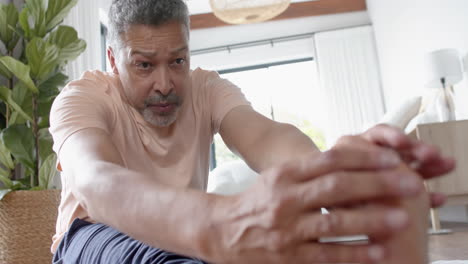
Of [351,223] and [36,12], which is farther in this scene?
[36,12]

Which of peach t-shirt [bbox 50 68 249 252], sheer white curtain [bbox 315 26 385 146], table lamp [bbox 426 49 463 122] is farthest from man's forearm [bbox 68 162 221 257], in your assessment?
sheer white curtain [bbox 315 26 385 146]

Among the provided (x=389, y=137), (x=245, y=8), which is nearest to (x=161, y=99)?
(x=389, y=137)

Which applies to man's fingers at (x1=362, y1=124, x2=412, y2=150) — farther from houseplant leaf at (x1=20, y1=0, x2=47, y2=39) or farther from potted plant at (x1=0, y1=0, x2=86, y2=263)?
houseplant leaf at (x1=20, y1=0, x2=47, y2=39)

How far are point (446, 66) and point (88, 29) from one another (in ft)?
9.35

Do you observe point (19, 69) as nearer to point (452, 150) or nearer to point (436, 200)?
point (436, 200)

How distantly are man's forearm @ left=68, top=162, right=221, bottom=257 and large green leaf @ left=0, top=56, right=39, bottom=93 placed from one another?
5.26 feet

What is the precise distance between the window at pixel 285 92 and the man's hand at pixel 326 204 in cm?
560

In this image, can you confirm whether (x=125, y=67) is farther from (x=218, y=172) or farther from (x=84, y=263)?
(x=218, y=172)

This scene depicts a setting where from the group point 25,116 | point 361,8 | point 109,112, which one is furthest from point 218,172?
point 361,8

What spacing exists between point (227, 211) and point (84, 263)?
0.53m

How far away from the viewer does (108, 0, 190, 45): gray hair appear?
100cm

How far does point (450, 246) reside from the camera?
2145mm

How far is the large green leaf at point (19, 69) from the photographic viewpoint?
192 centimetres

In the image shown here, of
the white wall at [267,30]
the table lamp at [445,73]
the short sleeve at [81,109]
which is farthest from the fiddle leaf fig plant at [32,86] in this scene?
the white wall at [267,30]
